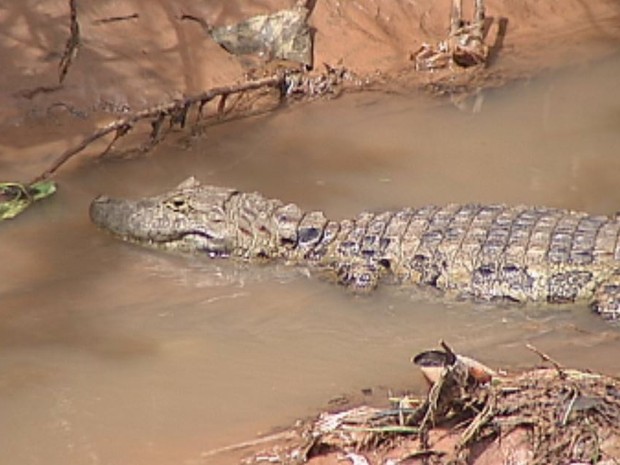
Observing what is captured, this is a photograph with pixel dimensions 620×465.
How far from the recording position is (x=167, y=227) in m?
6.40

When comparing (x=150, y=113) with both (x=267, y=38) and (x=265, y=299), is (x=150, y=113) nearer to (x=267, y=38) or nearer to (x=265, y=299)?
(x=267, y=38)

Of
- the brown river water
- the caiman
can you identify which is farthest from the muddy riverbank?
the caiman

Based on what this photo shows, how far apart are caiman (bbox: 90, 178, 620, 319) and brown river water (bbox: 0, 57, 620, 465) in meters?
0.11

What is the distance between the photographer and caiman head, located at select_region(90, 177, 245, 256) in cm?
638

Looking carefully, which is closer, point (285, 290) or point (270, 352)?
point (270, 352)

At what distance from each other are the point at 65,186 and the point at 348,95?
2.09 m

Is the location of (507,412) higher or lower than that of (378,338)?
higher

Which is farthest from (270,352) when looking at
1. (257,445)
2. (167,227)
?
(167,227)

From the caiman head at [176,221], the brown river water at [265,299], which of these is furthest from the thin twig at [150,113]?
the caiman head at [176,221]

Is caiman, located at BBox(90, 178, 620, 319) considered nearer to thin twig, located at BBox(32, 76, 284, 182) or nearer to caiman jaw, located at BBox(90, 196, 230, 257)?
caiman jaw, located at BBox(90, 196, 230, 257)

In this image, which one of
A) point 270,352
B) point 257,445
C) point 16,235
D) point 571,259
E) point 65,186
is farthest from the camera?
point 65,186

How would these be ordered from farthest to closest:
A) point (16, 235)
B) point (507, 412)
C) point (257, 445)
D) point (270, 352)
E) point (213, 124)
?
point (213, 124) < point (16, 235) < point (270, 352) < point (257, 445) < point (507, 412)

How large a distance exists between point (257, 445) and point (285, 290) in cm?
164

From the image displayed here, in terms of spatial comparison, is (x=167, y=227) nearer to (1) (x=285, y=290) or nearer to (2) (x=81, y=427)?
(1) (x=285, y=290)
